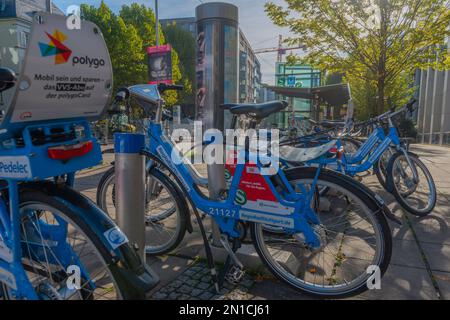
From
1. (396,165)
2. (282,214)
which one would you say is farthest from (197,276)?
(396,165)

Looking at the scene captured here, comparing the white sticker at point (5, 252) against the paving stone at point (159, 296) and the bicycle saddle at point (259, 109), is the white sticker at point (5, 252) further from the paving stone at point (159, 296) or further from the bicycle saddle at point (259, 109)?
the bicycle saddle at point (259, 109)

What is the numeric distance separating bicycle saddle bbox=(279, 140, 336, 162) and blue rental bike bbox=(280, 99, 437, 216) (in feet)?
4.72

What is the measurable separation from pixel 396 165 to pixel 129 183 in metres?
3.57

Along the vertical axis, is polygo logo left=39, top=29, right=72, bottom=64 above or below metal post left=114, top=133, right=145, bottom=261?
above

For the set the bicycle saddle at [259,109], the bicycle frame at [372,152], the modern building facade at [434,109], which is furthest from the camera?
the modern building facade at [434,109]

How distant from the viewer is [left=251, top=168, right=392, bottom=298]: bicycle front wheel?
7.22ft

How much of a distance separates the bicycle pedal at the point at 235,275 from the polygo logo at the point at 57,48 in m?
1.75

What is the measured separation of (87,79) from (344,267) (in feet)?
7.63

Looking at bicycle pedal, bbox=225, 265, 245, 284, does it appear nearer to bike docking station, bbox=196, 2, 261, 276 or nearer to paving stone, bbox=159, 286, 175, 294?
paving stone, bbox=159, 286, 175, 294

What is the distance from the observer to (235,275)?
2434 mm

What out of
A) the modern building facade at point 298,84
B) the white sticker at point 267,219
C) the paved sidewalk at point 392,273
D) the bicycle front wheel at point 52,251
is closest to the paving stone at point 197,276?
the paved sidewalk at point 392,273

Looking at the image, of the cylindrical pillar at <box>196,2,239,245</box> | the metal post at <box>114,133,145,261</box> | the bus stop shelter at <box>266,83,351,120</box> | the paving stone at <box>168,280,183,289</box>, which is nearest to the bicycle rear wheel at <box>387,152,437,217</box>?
the paving stone at <box>168,280,183,289</box>

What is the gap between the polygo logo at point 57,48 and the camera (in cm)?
151

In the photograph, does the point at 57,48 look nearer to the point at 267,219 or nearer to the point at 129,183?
the point at 129,183
